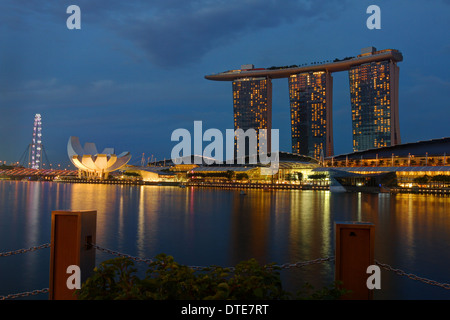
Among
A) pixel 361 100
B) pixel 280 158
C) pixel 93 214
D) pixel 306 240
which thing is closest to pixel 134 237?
pixel 306 240

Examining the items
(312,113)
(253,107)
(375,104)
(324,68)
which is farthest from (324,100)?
(253,107)

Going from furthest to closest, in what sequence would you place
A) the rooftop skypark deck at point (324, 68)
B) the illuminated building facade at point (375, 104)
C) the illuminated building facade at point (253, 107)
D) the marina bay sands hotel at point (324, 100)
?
the illuminated building facade at point (253, 107) → the rooftop skypark deck at point (324, 68) → the marina bay sands hotel at point (324, 100) → the illuminated building facade at point (375, 104)

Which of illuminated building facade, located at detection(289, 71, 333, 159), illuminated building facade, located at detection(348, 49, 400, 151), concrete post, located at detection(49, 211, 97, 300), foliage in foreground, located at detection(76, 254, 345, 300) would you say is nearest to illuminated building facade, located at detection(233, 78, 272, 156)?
illuminated building facade, located at detection(289, 71, 333, 159)

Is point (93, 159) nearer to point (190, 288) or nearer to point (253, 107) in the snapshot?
point (253, 107)

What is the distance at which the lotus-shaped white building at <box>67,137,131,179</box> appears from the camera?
359ft

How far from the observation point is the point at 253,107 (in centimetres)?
14088

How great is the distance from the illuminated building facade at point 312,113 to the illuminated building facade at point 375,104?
35.2 feet

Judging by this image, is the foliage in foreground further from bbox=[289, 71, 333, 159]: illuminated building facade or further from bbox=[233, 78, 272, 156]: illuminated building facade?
bbox=[233, 78, 272, 156]: illuminated building facade

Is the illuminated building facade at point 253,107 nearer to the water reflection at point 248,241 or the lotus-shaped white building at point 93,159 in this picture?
the lotus-shaped white building at point 93,159

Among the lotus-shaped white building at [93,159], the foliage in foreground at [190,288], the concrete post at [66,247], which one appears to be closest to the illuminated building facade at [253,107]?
the lotus-shaped white building at [93,159]

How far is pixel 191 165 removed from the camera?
401 ft

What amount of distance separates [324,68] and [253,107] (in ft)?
89.1

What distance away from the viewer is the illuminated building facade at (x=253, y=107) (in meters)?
140
